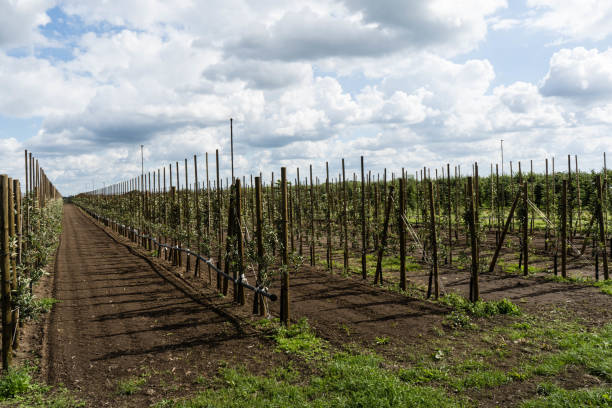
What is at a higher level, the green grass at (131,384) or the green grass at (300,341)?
the green grass at (300,341)

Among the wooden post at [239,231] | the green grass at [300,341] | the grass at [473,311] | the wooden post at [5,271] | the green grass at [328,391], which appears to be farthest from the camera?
the wooden post at [239,231]

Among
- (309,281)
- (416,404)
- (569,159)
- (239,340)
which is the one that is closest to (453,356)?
(416,404)

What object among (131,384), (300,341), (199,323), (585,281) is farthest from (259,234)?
(585,281)

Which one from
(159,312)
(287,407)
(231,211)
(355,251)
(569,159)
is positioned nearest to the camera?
(287,407)

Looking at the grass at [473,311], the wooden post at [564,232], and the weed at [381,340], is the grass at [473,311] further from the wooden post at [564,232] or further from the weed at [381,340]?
the wooden post at [564,232]

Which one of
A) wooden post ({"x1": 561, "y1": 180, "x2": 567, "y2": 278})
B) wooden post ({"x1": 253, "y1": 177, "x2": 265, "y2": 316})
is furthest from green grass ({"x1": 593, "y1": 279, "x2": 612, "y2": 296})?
wooden post ({"x1": 253, "y1": 177, "x2": 265, "y2": 316})

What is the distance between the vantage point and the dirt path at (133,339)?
6227mm

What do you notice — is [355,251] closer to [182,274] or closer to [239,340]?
[182,274]

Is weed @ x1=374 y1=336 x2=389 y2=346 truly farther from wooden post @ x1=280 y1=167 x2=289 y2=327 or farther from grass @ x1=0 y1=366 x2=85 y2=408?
grass @ x1=0 y1=366 x2=85 y2=408

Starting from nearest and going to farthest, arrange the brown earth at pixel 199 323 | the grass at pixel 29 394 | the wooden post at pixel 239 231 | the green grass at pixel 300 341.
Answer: the grass at pixel 29 394 < the brown earth at pixel 199 323 < the green grass at pixel 300 341 < the wooden post at pixel 239 231

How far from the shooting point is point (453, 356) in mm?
6926

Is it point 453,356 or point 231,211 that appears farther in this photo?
A: point 231,211

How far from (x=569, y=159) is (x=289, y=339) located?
15522mm

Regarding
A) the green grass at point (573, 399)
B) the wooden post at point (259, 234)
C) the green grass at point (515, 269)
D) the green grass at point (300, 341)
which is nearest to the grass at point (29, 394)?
the green grass at point (300, 341)
